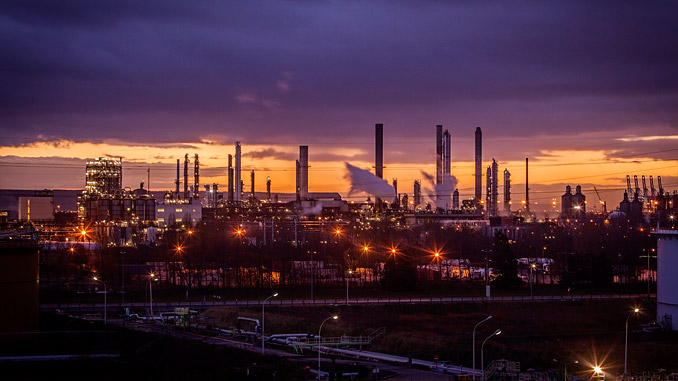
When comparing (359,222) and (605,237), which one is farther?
(359,222)

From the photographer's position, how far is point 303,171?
7931cm

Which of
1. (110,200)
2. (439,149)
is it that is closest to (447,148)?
(439,149)

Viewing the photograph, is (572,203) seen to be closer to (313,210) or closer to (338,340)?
(313,210)

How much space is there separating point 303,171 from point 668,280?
173ft

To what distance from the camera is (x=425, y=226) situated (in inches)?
3004

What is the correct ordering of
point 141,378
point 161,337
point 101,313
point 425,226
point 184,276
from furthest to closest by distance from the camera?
point 425,226 → point 184,276 → point 101,313 → point 161,337 → point 141,378

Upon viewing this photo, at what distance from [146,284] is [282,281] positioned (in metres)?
6.91

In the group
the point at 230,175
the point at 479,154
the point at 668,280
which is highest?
the point at 479,154

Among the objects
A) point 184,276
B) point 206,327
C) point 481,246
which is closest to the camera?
point 206,327

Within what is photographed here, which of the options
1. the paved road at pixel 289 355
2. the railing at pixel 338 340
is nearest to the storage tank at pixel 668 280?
the railing at pixel 338 340

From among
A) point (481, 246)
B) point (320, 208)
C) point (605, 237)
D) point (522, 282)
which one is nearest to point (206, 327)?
point (522, 282)

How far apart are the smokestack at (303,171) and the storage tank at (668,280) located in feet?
166

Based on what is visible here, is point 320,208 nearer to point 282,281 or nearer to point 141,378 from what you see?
point 282,281

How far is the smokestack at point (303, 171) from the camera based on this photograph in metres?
77.8
